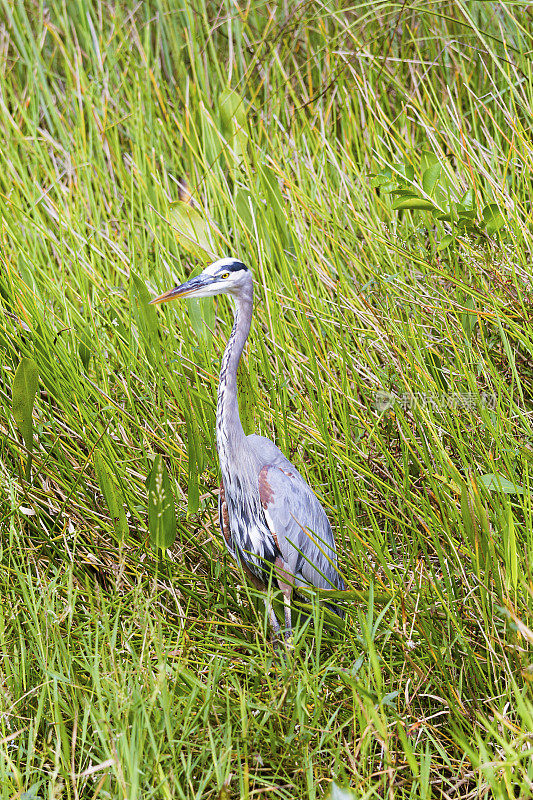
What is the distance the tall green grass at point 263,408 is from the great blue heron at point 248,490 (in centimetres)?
8

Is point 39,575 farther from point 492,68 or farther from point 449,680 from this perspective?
point 492,68

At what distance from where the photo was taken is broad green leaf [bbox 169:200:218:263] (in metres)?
2.57

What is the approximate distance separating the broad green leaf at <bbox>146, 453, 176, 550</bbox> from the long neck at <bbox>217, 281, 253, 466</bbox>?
204mm

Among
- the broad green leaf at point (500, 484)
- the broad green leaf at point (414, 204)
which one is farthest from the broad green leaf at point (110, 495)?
the broad green leaf at point (414, 204)

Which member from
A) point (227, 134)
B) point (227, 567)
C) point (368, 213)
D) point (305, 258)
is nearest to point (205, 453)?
point (227, 567)

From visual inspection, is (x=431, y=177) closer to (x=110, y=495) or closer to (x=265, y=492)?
(x=265, y=492)

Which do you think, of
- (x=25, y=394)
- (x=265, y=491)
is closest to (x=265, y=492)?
(x=265, y=491)

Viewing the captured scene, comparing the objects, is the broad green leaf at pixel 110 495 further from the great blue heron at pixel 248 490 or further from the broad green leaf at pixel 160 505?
the great blue heron at pixel 248 490

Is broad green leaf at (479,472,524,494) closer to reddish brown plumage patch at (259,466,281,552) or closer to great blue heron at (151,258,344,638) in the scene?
great blue heron at (151,258,344,638)

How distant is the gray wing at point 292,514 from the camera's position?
1.76m

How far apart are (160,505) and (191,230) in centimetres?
139

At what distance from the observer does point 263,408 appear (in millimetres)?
2154

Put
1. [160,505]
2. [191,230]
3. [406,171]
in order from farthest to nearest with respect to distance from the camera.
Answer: [191,230]
[406,171]
[160,505]

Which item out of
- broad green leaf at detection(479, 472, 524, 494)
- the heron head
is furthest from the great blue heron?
broad green leaf at detection(479, 472, 524, 494)
